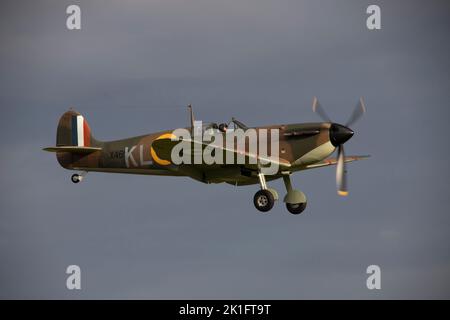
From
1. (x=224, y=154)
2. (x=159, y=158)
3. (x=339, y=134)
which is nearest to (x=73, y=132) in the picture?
(x=159, y=158)

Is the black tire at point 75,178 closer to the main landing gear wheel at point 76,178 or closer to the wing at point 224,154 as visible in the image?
the main landing gear wheel at point 76,178

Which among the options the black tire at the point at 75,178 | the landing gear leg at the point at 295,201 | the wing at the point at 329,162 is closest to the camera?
the landing gear leg at the point at 295,201

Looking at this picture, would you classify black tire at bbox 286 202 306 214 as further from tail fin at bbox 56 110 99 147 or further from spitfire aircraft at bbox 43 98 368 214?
tail fin at bbox 56 110 99 147

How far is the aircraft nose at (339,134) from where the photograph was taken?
2683cm

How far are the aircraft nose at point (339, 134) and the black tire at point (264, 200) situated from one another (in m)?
2.43

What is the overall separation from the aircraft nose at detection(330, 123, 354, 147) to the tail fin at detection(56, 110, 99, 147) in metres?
8.64

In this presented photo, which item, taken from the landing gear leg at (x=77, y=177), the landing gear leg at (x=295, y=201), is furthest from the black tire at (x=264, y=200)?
the landing gear leg at (x=77, y=177)

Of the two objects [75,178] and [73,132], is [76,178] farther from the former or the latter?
[73,132]

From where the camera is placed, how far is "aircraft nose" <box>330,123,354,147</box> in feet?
88.0

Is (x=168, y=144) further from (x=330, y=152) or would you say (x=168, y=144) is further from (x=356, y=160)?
(x=356, y=160)

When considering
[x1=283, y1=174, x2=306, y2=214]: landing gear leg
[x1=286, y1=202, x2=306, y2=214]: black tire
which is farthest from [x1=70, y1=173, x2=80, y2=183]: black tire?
[x1=286, y1=202, x2=306, y2=214]: black tire

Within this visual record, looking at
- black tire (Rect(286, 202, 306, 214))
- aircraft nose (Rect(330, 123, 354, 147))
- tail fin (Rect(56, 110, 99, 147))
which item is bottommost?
black tire (Rect(286, 202, 306, 214))

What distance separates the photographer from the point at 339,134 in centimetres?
2683
